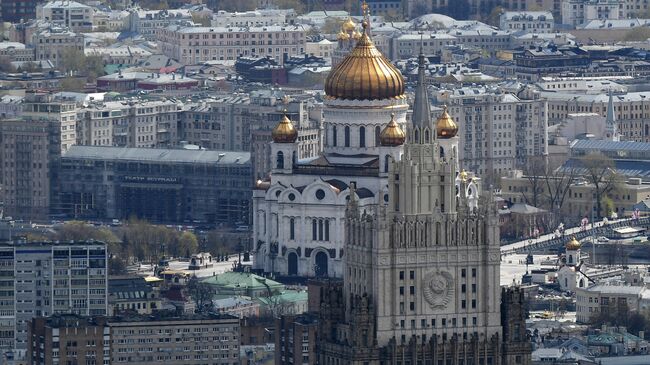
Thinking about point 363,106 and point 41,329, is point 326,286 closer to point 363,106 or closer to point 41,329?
point 41,329

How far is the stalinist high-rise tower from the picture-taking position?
4717 inches

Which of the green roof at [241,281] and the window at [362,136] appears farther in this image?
the window at [362,136]

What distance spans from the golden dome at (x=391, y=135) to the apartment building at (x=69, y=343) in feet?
125

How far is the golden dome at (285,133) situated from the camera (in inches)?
7687

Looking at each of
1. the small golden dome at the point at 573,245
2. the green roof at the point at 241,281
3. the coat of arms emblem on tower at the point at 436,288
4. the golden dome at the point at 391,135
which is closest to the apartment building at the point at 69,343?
the coat of arms emblem on tower at the point at 436,288

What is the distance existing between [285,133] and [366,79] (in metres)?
4.96

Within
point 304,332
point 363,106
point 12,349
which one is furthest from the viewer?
point 363,106

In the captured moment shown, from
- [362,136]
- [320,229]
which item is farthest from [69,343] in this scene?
[362,136]

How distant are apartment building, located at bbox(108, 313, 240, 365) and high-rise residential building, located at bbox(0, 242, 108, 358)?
36.6 feet

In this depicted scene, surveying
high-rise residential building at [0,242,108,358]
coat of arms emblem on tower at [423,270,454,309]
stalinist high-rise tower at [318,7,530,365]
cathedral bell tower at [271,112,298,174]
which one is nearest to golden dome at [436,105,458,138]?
cathedral bell tower at [271,112,298,174]

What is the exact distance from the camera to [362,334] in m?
120

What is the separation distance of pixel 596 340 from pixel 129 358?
16.9m

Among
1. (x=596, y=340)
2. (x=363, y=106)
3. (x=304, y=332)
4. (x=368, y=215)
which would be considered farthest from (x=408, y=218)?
(x=363, y=106)

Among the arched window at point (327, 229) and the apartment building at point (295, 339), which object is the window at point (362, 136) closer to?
the arched window at point (327, 229)
